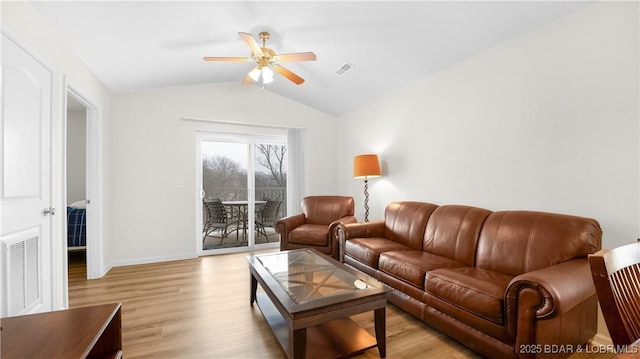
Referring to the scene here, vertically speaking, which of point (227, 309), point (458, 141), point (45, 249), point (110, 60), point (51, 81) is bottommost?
point (227, 309)

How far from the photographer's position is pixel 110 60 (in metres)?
2.81

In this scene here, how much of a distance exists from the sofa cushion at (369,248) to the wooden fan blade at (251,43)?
2.13m

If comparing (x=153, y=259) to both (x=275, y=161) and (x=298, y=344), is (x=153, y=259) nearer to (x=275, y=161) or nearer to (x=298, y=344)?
(x=275, y=161)

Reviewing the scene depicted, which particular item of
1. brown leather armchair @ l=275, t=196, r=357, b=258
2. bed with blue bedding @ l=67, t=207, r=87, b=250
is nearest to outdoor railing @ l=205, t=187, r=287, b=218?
brown leather armchair @ l=275, t=196, r=357, b=258

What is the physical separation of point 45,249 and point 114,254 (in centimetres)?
187

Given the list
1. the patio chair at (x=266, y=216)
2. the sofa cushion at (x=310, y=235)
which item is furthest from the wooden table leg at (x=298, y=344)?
the patio chair at (x=266, y=216)

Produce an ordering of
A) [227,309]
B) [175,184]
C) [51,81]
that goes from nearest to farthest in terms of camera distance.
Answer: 1. [51,81]
2. [227,309]
3. [175,184]

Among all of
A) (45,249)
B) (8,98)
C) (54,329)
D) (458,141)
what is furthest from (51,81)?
(458,141)

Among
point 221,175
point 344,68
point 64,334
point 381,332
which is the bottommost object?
point 381,332

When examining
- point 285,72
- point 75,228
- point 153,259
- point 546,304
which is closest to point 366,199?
point 285,72

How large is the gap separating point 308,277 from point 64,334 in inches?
52.7

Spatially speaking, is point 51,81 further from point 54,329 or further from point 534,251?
point 534,251

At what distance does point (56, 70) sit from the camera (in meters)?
2.15

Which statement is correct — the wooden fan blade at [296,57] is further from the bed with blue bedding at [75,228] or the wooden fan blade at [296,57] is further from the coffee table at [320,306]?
the bed with blue bedding at [75,228]
